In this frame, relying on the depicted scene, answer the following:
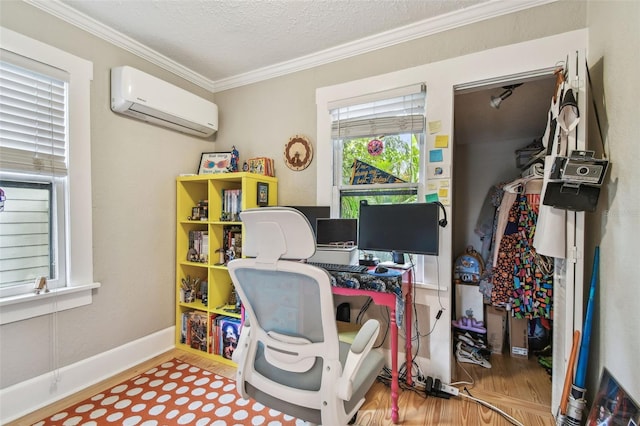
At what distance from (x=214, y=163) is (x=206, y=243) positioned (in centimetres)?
77

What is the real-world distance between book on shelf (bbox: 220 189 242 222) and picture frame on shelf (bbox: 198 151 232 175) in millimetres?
293

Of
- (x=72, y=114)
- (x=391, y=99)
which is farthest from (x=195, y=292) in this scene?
(x=391, y=99)

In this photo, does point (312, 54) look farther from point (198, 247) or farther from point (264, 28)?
point (198, 247)

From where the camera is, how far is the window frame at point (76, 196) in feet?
6.03

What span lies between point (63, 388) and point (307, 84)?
9.37ft

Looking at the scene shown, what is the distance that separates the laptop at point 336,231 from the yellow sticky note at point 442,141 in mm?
791

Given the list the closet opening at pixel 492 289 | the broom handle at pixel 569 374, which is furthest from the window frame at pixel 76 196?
the broom handle at pixel 569 374

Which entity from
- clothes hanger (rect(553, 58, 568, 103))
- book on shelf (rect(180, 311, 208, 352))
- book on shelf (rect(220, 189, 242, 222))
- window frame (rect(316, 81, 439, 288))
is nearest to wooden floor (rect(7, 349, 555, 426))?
book on shelf (rect(180, 311, 208, 352))

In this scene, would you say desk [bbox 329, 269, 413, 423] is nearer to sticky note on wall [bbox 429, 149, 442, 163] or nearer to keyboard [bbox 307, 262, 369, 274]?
keyboard [bbox 307, 262, 369, 274]

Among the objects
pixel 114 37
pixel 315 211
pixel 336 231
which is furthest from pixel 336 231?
pixel 114 37

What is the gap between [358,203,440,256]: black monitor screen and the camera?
180 centimetres

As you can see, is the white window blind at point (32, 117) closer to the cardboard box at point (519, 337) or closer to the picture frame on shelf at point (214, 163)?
the picture frame on shelf at point (214, 163)

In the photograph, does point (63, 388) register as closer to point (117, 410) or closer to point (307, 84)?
point (117, 410)

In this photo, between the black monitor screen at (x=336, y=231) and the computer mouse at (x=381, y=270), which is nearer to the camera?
the computer mouse at (x=381, y=270)
